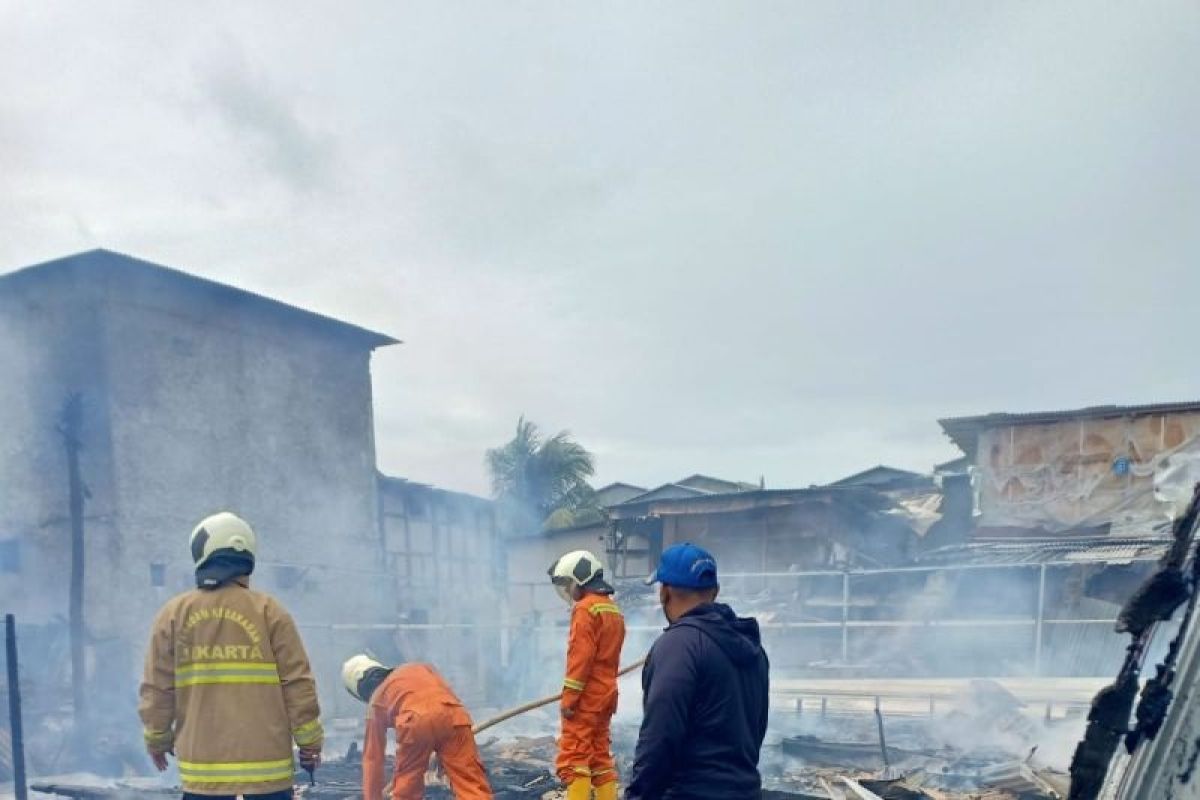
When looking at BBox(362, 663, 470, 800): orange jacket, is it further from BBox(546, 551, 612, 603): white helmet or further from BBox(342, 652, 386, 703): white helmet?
BBox(546, 551, 612, 603): white helmet

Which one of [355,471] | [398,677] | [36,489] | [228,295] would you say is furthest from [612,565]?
[398,677]

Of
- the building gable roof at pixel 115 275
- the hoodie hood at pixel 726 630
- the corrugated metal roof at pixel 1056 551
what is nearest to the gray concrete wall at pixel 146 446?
the building gable roof at pixel 115 275

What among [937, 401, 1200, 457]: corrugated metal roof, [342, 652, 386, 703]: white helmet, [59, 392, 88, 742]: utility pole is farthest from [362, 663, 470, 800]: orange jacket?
[937, 401, 1200, 457]: corrugated metal roof

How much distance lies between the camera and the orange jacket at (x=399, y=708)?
4.58 metres

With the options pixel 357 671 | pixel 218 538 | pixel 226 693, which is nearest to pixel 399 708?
pixel 357 671

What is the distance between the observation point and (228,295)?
Result: 17.8 metres

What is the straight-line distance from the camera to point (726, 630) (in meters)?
2.98

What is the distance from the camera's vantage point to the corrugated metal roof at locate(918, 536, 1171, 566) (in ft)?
51.1

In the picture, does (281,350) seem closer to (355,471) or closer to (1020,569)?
(355,471)

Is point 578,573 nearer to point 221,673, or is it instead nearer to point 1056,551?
point 221,673

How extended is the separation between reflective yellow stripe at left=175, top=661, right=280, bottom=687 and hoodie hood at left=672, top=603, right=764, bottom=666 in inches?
84.6

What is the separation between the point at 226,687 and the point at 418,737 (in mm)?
989

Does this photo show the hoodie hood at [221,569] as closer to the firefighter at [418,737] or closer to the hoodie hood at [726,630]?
the firefighter at [418,737]

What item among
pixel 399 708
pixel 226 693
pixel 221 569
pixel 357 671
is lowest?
pixel 399 708
